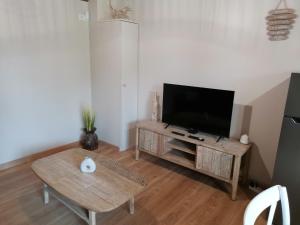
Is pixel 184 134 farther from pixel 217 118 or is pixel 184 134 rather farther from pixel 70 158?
pixel 70 158

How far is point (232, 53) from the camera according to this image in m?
2.62

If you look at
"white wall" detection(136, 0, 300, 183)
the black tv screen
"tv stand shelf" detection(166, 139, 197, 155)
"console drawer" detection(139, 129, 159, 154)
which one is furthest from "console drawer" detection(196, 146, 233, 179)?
"console drawer" detection(139, 129, 159, 154)

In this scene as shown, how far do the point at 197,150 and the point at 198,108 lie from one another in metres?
0.52

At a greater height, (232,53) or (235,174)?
(232,53)

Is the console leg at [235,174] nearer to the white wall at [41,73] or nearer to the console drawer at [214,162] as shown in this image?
the console drawer at [214,162]

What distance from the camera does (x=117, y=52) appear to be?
328 centimetres

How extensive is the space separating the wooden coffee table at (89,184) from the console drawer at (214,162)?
902mm

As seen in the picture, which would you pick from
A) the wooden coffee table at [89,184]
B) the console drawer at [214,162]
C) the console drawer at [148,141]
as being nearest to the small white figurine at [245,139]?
the console drawer at [214,162]

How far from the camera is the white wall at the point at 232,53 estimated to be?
2.38 metres

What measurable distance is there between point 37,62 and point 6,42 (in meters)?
0.43

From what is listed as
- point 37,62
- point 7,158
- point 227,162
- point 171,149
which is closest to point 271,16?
point 227,162

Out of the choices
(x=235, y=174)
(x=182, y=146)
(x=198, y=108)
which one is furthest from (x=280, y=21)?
(x=182, y=146)

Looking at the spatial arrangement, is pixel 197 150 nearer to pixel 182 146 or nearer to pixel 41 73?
pixel 182 146

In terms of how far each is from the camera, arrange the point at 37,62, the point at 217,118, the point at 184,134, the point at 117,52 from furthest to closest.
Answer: the point at 117,52
the point at 37,62
the point at 184,134
the point at 217,118
